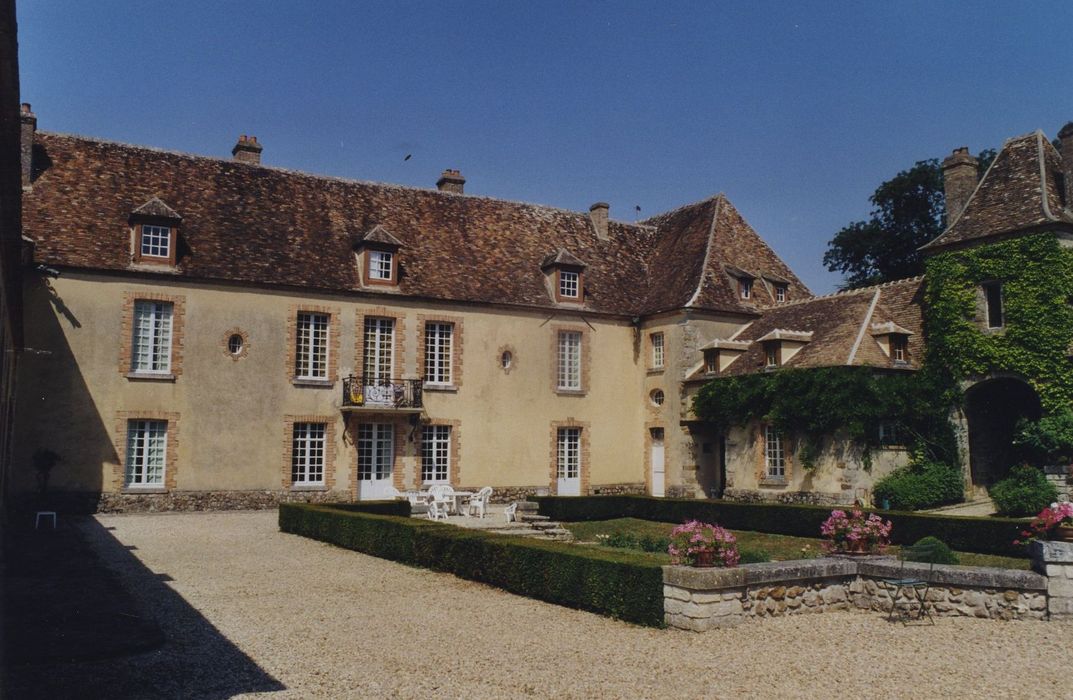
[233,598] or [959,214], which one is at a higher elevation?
Result: [959,214]

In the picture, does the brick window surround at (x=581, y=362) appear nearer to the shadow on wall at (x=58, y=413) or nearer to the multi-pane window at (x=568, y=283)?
the multi-pane window at (x=568, y=283)

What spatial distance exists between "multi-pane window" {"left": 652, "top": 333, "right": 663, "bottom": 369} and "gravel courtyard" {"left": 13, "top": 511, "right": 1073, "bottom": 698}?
1700 cm

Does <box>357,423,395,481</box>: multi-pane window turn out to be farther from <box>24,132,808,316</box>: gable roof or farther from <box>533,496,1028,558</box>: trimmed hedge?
<box>533,496,1028,558</box>: trimmed hedge

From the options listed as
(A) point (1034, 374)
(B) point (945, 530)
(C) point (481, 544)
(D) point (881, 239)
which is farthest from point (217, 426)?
(D) point (881, 239)

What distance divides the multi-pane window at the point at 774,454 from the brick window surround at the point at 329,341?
38.6 ft


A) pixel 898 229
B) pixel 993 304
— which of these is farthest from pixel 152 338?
pixel 898 229

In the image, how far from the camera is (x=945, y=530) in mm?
16781

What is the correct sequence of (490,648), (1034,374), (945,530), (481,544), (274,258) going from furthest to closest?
(274,258) < (1034,374) < (945,530) < (481,544) < (490,648)

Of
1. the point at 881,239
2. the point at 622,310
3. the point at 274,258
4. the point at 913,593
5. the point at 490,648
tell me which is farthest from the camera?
the point at 881,239

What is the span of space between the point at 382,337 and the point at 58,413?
324 inches

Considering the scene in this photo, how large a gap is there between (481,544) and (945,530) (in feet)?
31.2

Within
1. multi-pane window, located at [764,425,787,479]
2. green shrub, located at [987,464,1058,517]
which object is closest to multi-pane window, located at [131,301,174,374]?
multi-pane window, located at [764,425,787,479]

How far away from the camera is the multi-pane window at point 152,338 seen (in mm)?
21969

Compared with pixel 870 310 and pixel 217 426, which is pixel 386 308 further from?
pixel 870 310
